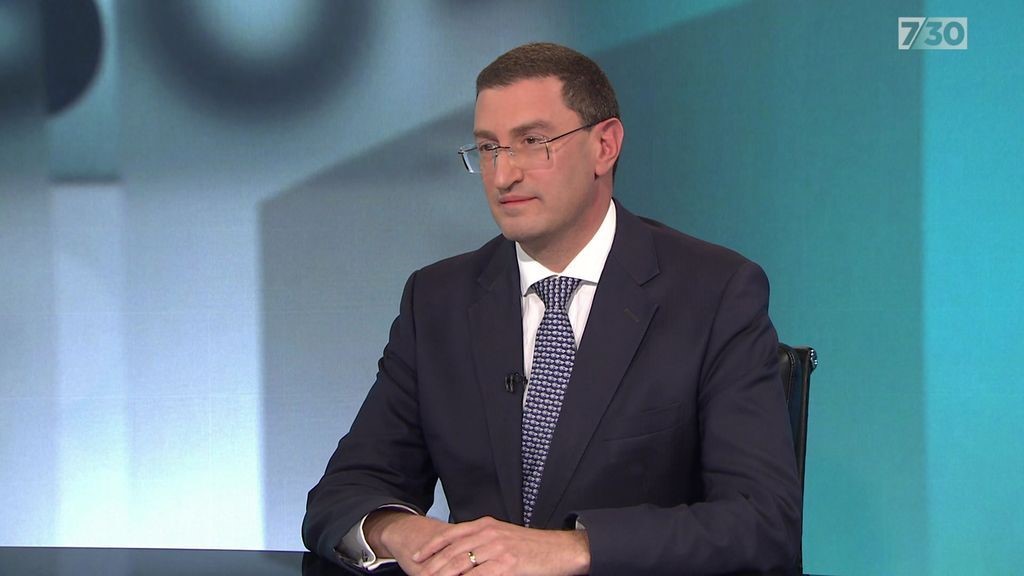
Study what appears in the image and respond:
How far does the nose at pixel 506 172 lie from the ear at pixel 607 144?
0.66 ft

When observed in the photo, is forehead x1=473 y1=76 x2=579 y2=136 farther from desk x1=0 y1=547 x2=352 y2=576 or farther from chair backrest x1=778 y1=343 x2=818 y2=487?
desk x1=0 y1=547 x2=352 y2=576

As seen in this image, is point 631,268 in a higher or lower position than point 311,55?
lower

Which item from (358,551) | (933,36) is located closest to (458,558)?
(358,551)

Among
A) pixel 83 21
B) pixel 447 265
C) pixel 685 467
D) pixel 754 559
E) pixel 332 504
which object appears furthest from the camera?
pixel 83 21

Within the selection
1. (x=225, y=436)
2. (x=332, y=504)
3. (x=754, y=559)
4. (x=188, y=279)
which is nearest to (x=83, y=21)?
(x=188, y=279)

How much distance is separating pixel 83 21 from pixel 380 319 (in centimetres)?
133

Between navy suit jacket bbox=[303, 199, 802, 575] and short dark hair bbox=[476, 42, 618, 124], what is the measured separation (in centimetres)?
23

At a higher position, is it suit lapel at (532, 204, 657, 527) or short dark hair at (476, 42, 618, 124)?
short dark hair at (476, 42, 618, 124)

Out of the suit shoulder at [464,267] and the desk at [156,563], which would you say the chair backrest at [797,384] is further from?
the desk at [156,563]

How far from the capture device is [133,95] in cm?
358

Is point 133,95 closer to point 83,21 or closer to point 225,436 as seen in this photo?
point 83,21

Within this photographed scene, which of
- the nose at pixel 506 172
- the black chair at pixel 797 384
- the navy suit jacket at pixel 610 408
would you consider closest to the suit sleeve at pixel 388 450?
the navy suit jacket at pixel 610 408

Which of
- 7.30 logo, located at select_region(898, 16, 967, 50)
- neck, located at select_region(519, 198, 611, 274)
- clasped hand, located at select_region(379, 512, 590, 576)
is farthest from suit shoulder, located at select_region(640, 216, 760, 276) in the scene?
7.30 logo, located at select_region(898, 16, 967, 50)

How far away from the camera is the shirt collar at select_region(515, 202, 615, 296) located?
2.25 m
